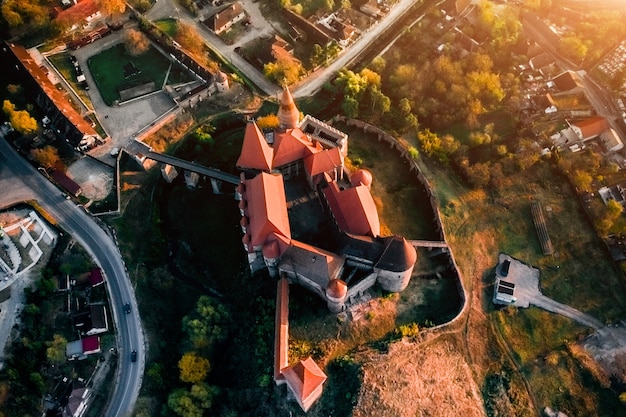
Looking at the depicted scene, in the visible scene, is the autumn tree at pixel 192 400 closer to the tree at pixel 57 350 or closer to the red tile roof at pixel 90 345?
the red tile roof at pixel 90 345

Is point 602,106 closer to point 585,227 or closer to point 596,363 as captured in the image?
point 585,227

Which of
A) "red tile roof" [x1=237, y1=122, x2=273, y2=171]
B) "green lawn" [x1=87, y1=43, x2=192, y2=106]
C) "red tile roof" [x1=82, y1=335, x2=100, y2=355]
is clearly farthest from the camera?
"green lawn" [x1=87, y1=43, x2=192, y2=106]

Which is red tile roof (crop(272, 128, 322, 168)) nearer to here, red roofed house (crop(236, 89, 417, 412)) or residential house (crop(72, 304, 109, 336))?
red roofed house (crop(236, 89, 417, 412))

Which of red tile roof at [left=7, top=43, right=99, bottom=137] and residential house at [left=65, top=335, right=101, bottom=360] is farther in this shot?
red tile roof at [left=7, top=43, right=99, bottom=137]

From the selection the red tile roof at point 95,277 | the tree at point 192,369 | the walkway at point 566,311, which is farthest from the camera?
the walkway at point 566,311

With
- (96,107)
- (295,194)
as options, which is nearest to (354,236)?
(295,194)

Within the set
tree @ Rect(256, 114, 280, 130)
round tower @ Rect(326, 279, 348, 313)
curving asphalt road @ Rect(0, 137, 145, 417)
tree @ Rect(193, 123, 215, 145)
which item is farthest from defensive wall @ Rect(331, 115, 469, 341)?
curving asphalt road @ Rect(0, 137, 145, 417)

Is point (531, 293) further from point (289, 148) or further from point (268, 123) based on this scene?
point (268, 123)

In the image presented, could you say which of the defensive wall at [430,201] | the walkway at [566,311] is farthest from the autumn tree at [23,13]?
the walkway at [566,311]
